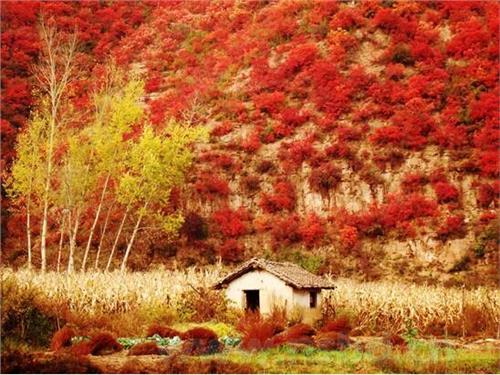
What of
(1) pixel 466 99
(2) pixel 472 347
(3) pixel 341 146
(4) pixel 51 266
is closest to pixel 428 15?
(1) pixel 466 99

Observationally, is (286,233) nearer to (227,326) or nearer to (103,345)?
(227,326)

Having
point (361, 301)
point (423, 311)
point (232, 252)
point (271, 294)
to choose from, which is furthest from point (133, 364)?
point (232, 252)

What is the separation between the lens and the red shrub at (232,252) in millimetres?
41312

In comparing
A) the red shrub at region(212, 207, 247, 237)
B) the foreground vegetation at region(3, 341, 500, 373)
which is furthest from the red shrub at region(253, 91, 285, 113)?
the foreground vegetation at region(3, 341, 500, 373)

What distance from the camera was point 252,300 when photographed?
3055 centimetres

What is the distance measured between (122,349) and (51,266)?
73.3 feet

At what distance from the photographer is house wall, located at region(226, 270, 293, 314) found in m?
28.1

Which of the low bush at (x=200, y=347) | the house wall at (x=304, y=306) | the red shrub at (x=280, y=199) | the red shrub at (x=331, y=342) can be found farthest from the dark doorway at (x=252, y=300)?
the red shrub at (x=280, y=199)

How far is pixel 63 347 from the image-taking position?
20.8 meters

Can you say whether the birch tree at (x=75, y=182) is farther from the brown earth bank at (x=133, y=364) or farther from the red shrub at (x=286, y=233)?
the brown earth bank at (x=133, y=364)

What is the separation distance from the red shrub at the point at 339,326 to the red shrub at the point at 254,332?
2.35 meters

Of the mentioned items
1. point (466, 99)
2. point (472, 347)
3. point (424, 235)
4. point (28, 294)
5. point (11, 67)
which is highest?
point (11, 67)

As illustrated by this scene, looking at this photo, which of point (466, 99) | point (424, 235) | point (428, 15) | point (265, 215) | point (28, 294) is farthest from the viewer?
point (428, 15)

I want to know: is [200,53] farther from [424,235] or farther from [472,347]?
[472,347]
